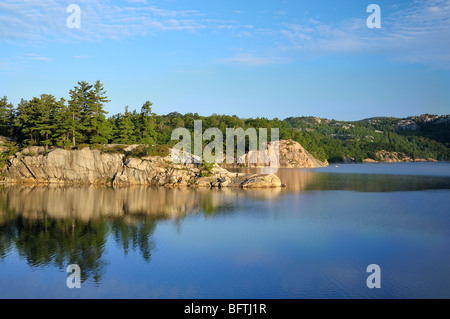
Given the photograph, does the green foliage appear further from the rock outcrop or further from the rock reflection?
the rock outcrop

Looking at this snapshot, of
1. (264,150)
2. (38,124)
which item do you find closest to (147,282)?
(38,124)

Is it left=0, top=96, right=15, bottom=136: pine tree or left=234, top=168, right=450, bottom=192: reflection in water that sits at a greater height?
left=0, top=96, right=15, bottom=136: pine tree

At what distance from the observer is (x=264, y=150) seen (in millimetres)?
112812

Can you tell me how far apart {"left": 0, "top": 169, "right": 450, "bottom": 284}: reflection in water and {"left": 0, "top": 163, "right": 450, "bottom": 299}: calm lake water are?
114 mm

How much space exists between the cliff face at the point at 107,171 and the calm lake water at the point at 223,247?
1424 cm

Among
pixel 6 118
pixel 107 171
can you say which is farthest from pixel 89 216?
pixel 6 118

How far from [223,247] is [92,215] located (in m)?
15.8

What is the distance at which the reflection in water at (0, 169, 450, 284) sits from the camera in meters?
22.2

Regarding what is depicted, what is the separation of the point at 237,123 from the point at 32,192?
8276 centimetres

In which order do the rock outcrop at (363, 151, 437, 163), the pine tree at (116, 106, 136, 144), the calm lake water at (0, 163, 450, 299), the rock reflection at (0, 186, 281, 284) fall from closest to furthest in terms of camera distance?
1. the calm lake water at (0, 163, 450, 299)
2. the rock reflection at (0, 186, 281, 284)
3. the pine tree at (116, 106, 136, 144)
4. the rock outcrop at (363, 151, 437, 163)

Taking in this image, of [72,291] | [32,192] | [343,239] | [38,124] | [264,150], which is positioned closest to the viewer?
[72,291]

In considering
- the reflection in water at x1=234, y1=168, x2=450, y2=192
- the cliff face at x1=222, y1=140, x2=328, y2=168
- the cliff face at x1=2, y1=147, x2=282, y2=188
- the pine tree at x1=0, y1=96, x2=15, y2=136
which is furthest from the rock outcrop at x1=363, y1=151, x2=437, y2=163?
the pine tree at x1=0, y1=96, x2=15, y2=136

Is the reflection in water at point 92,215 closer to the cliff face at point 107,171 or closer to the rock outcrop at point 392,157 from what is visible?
the cliff face at point 107,171
